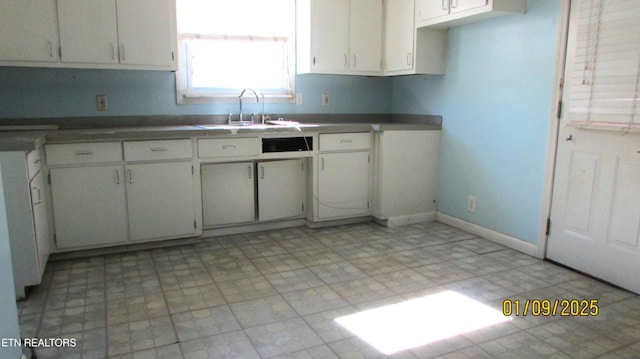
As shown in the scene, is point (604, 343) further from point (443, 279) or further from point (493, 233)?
point (493, 233)

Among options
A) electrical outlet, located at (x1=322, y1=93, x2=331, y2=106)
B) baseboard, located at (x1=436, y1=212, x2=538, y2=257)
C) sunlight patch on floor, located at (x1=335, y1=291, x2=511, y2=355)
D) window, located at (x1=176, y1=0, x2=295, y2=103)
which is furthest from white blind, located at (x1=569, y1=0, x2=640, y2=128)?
window, located at (x1=176, y1=0, x2=295, y2=103)

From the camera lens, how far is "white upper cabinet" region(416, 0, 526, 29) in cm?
320

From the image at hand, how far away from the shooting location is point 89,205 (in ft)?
10.5

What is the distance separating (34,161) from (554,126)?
130 inches

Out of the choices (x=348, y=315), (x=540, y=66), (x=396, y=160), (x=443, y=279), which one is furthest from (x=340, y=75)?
(x=348, y=315)

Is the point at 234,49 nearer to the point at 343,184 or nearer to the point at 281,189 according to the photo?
the point at 281,189

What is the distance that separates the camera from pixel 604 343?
7.06 ft


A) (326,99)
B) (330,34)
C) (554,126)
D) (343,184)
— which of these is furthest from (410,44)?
(554,126)

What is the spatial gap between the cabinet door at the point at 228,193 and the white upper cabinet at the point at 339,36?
1.13m

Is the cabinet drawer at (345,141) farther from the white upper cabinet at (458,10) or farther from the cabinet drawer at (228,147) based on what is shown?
the white upper cabinet at (458,10)

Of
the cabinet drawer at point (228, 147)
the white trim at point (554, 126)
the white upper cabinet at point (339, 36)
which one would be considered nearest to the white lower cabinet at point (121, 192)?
the cabinet drawer at point (228, 147)

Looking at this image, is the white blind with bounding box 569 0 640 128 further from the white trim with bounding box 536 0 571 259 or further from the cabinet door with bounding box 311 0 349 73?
the cabinet door with bounding box 311 0 349 73

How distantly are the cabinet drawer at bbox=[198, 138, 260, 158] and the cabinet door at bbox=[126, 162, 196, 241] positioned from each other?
17 centimetres

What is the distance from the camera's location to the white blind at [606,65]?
8.50ft
